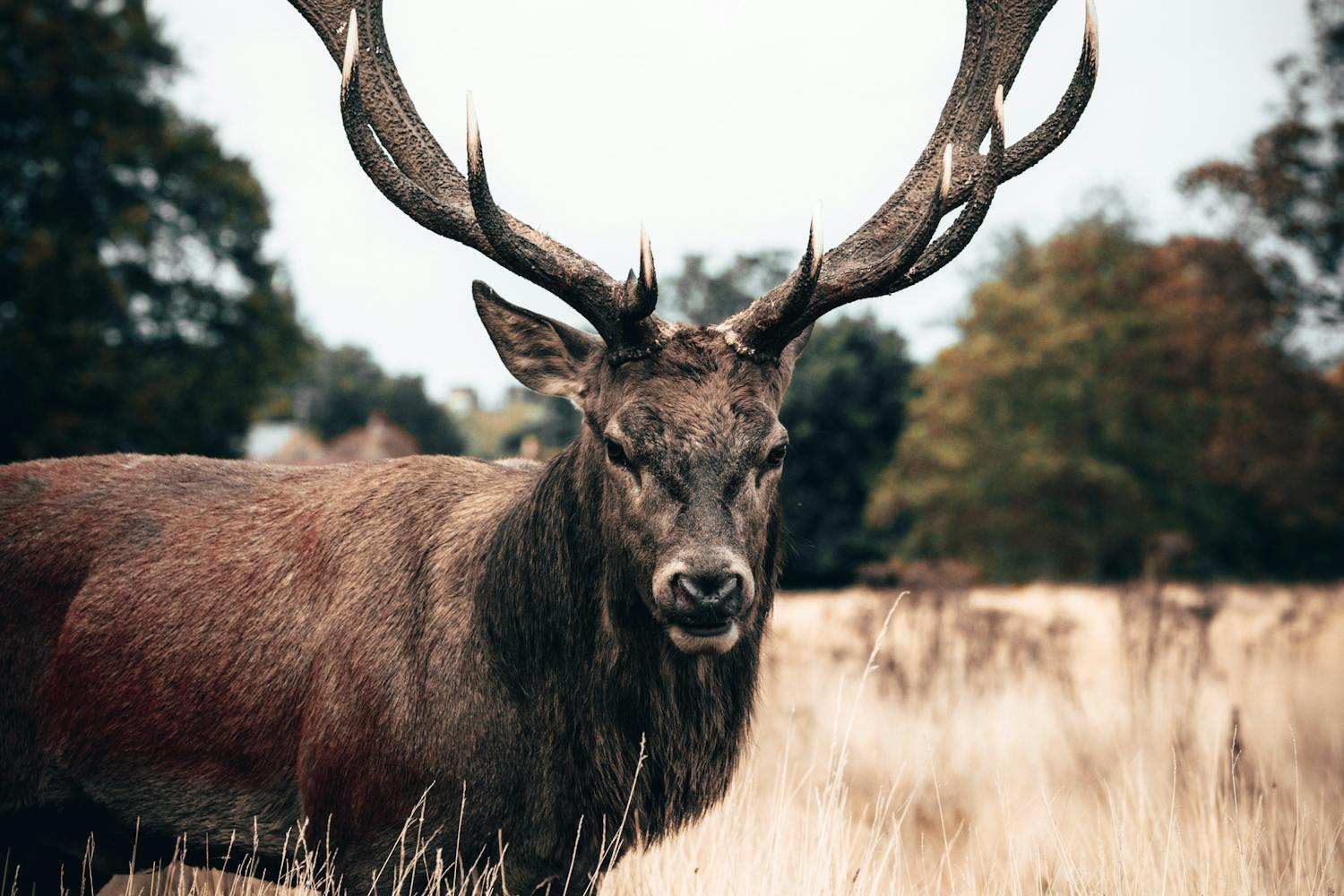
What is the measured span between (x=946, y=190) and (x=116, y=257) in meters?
26.4

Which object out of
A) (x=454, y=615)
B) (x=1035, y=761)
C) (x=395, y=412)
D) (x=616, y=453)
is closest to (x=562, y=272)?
(x=616, y=453)

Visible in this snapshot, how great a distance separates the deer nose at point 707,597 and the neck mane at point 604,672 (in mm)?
302

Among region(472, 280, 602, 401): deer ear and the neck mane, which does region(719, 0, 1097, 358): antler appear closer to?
region(472, 280, 602, 401): deer ear

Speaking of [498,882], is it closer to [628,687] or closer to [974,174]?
[628,687]

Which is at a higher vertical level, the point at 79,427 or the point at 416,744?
the point at 79,427

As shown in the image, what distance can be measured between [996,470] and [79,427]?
25880 mm

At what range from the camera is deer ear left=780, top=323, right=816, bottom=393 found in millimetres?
3951

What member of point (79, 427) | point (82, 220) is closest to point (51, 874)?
point (79, 427)

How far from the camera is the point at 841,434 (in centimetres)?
3606

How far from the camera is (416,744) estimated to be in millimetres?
3338

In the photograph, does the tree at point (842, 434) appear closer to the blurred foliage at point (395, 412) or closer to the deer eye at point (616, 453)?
the blurred foliage at point (395, 412)

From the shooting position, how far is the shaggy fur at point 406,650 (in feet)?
11.0

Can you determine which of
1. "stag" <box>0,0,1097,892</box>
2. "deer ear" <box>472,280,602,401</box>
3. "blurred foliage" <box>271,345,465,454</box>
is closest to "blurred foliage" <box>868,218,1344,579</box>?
"blurred foliage" <box>271,345,465,454</box>

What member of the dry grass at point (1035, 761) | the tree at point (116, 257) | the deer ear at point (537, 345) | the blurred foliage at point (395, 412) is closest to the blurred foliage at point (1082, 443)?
the tree at point (116, 257)
